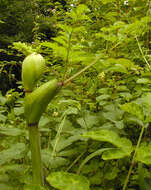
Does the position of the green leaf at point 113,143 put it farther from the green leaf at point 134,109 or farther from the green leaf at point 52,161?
the green leaf at point 52,161

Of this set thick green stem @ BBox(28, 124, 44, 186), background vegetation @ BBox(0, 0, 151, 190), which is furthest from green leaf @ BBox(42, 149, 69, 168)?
thick green stem @ BBox(28, 124, 44, 186)

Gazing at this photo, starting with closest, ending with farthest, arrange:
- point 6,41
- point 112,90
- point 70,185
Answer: point 70,185 < point 112,90 < point 6,41

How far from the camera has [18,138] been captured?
0.80 metres

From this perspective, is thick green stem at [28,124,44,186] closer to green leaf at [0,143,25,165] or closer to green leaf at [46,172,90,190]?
green leaf at [46,172,90,190]

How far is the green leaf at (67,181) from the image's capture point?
1.19 ft

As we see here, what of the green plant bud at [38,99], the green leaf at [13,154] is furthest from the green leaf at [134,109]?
the green leaf at [13,154]

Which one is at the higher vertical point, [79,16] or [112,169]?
[79,16]

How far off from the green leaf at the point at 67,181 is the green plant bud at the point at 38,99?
113 mm

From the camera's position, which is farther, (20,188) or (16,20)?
(16,20)

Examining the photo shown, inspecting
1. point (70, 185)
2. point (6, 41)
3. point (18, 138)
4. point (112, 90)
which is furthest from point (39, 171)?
point (6, 41)

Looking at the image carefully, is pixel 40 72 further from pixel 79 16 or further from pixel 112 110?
pixel 112 110

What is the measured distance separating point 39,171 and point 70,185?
0.07 m

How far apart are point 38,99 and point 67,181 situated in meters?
0.16

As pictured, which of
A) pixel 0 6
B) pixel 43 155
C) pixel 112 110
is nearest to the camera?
pixel 43 155
